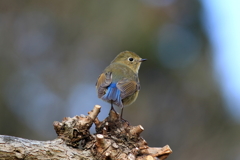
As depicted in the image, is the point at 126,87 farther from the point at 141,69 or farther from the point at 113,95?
the point at 141,69

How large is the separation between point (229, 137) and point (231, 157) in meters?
0.62

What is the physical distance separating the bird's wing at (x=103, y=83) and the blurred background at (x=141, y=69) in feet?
12.4

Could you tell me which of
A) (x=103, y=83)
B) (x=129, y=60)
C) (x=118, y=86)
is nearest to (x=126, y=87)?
(x=118, y=86)

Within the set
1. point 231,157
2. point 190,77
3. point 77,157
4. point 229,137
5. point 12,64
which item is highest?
point 12,64

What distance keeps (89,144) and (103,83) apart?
1.41m

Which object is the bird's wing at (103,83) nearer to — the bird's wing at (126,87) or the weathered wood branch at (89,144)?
the bird's wing at (126,87)

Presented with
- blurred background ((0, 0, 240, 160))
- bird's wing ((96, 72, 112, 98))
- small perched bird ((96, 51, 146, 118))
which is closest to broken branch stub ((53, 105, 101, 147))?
small perched bird ((96, 51, 146, 118))

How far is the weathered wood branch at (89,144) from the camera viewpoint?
10.8 ft

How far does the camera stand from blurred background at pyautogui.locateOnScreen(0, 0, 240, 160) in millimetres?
9664

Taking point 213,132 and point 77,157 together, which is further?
point 213,132

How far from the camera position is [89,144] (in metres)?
3.65

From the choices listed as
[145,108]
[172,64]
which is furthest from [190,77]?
[145,108]

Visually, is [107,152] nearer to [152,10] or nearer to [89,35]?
[152,10]

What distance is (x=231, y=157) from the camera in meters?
8.78
